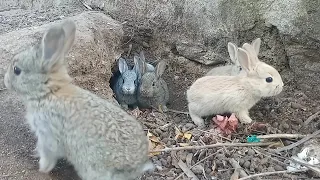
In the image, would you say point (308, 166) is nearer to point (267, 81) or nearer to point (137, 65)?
point (267, 81)

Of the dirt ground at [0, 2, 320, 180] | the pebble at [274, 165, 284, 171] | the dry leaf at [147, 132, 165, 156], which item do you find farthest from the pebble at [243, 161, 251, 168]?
the dry leaf at [147, 132, 165, 156]

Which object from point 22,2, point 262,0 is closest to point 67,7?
point 22,2

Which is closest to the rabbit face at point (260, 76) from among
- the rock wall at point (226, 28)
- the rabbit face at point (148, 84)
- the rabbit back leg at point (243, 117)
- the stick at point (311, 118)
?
the rabbit back leg at point (243, 117)

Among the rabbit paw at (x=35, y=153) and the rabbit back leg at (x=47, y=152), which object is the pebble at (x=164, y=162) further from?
the rabbit paw at (x=35, y=153)

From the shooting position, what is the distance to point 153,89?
23.6 ft

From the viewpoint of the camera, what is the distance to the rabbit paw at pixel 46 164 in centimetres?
470

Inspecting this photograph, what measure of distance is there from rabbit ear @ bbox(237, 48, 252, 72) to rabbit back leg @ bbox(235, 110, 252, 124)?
491 mm

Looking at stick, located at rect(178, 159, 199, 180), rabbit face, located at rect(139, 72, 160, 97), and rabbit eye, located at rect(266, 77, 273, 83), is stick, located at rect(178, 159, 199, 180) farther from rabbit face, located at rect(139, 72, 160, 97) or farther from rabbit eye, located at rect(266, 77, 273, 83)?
rabbit face, located at rect(139, 72, 160, 97)

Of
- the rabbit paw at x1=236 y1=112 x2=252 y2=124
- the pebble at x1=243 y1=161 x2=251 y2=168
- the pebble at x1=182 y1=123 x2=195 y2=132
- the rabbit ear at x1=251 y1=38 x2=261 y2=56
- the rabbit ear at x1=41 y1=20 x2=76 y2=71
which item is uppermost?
the rabbit ear at x1=41 y1=20 x2=76 y2=71

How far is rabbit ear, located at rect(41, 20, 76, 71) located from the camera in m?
4.48

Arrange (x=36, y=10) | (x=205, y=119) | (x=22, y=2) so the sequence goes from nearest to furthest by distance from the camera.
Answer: (x=205, y=119) → (x=36, y=10) → (x=22, y=2)

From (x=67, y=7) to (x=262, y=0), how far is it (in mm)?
3058

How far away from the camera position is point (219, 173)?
5219mm

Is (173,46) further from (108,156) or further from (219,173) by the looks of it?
(108,156)
